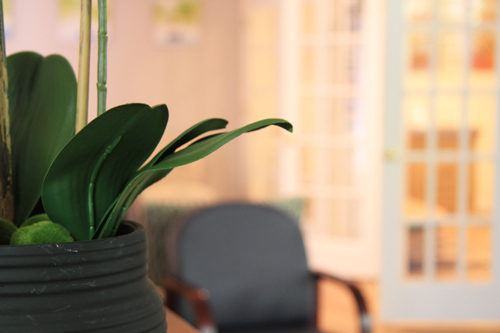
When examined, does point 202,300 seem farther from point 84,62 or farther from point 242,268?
point 84,62

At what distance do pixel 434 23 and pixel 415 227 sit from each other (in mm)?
1044

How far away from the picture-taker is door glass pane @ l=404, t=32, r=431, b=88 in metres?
3.25

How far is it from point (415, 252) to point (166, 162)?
10.0ft

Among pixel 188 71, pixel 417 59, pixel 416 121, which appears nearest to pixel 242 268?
pixel 416 121

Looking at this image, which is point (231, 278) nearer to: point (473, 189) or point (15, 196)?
point (15, 196)

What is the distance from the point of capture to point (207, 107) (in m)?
6.51

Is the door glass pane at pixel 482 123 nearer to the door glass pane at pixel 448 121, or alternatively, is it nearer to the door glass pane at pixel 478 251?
the door glass pane at pixel 448 121

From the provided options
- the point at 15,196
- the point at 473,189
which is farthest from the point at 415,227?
the point at 15,196

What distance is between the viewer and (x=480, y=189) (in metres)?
3.31

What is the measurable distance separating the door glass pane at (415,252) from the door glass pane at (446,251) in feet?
0.27

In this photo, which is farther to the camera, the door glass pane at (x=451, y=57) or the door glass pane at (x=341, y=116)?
the door glass pane at (x=341, y=116)

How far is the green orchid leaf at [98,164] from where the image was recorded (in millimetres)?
437

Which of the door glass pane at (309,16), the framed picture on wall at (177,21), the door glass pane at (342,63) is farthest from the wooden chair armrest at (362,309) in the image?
the framed picture on wall at (177,21)

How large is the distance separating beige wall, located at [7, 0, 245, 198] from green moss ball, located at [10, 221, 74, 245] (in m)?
5.68
